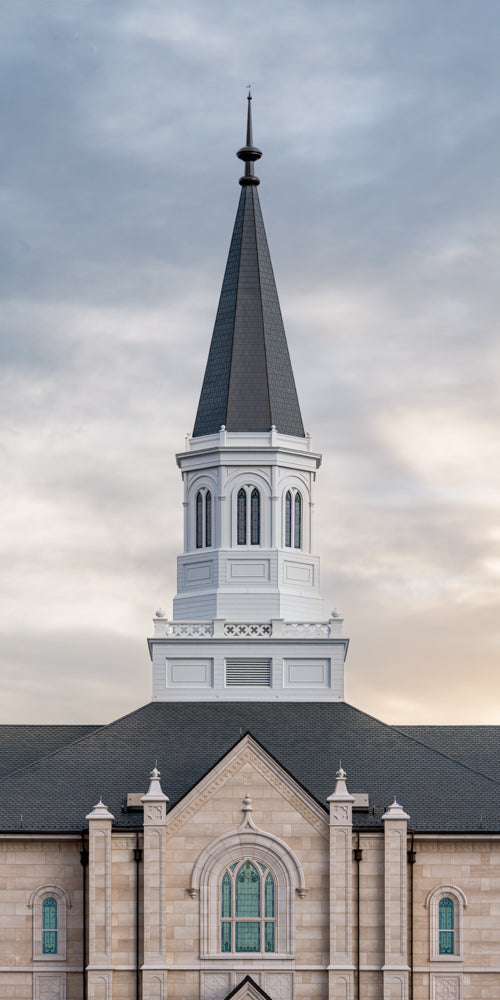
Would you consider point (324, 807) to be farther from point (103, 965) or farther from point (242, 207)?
point (242, 207)

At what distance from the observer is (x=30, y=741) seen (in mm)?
76688

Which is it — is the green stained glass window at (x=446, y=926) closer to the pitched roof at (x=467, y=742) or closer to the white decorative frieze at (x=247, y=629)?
the pitched roof at (x=467, y=742)

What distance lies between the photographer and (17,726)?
3059 inches

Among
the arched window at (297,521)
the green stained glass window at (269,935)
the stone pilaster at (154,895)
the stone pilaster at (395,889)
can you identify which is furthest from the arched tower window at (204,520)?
the green stained glass window at (269,935)

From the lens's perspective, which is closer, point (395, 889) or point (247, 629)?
point (395, 889)

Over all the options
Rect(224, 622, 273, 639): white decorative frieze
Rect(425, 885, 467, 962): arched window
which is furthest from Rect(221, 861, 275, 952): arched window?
Rect(224, 622, 273, 639): white decorative frieze

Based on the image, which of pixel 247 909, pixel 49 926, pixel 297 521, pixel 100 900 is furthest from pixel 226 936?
pixel 297 521

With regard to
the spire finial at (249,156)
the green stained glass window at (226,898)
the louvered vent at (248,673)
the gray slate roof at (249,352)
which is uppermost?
the spire finial at (249,156)

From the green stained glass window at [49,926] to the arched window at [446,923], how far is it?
1273 centimetres

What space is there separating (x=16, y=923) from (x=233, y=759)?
30.9 ft

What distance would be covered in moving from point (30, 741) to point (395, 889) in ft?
59.9

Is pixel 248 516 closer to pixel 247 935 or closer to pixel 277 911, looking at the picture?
pixel 277 911

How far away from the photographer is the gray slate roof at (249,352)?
255ft

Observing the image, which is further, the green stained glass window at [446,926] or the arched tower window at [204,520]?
the arched tower window at [204,520]
